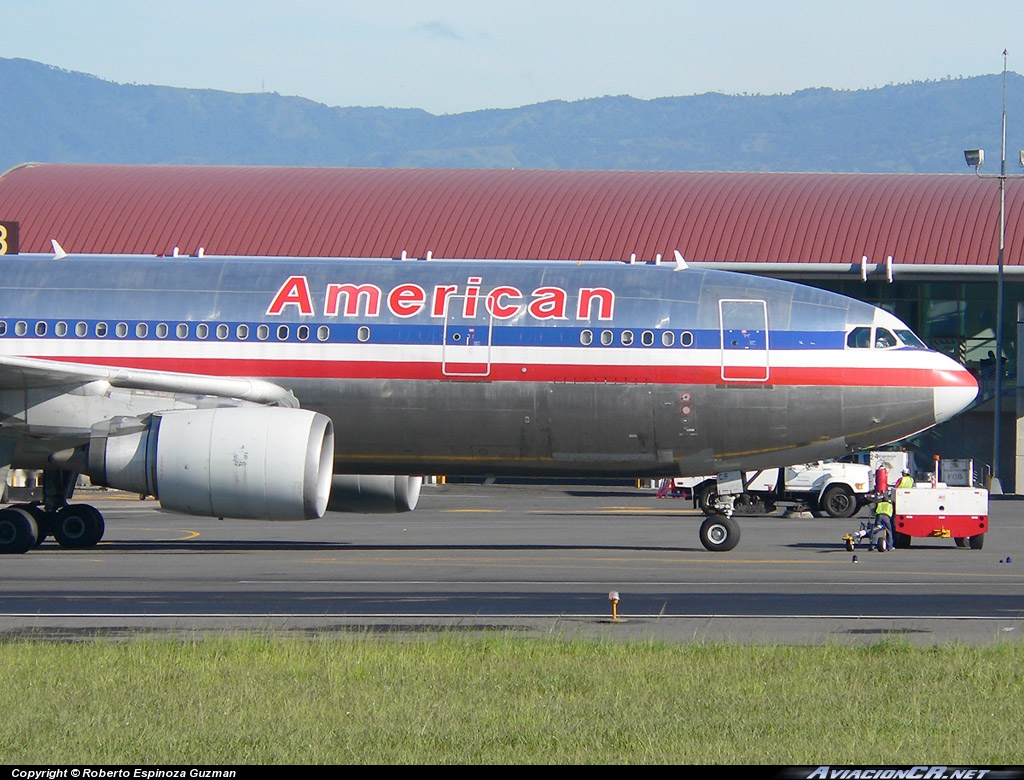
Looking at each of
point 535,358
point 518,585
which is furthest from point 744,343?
point 518,585

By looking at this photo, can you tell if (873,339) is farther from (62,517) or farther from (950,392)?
(62,517)

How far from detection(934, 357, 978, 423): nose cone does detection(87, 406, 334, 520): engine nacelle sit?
1052 centimetres

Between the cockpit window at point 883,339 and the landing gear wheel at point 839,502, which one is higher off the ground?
the cockpit window at point 883,339

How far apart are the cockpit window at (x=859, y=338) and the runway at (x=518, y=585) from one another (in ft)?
12.2

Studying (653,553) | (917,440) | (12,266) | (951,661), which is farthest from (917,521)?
(917,440)

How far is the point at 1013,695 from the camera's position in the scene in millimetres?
10688

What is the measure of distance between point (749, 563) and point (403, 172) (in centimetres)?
4147

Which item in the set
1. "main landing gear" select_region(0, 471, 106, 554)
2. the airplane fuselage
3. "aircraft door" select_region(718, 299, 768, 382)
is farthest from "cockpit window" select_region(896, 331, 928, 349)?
"main landing gear" select_region(0, 471, 106, 554)

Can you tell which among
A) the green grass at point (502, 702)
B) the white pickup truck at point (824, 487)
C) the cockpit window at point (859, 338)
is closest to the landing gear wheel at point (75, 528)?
→ the green grass at point (502, 702)

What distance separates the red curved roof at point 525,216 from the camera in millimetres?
55844

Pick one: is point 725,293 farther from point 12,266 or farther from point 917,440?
point 917,440

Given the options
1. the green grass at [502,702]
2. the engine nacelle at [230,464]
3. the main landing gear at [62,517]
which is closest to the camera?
the green grass at [502,702]

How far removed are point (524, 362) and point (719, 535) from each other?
4890 mm

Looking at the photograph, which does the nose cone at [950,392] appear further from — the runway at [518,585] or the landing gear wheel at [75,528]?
the landing gear wheel at [75,528]
